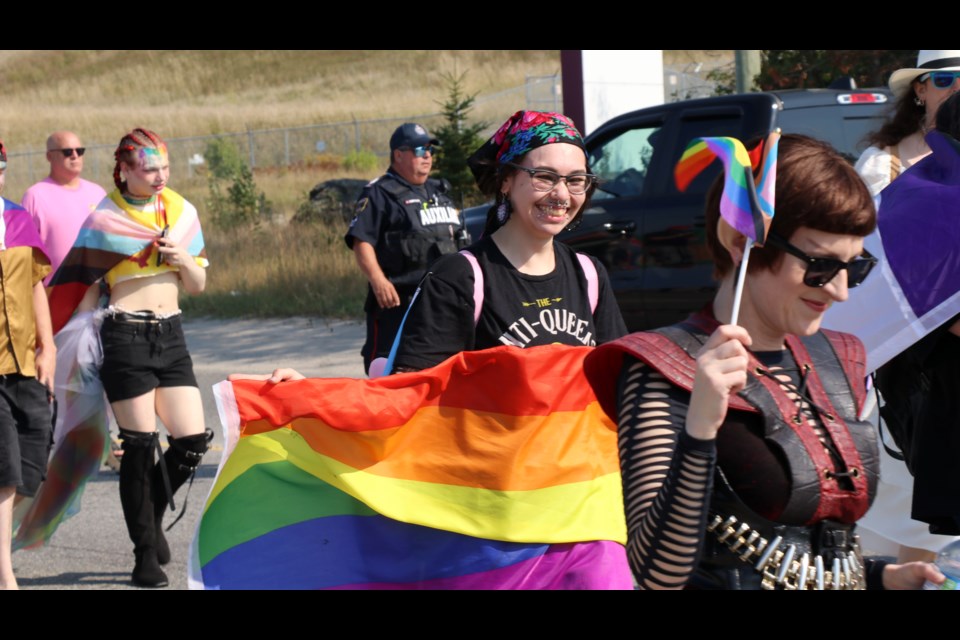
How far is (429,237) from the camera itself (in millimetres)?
7844

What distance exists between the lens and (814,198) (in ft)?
8.92

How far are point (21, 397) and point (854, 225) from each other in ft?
15.2

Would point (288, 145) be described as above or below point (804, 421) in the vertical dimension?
below

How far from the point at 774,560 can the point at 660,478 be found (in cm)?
30

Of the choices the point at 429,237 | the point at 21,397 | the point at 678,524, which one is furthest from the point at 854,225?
the point at 429,237

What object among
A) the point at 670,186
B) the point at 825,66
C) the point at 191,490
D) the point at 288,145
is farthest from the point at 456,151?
the point at 288,145

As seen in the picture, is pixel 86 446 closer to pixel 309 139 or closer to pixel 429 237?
pixel 429 237

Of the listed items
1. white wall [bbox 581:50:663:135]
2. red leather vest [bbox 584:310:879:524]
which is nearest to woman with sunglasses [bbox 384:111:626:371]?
red leather vest [bbox 584:310:879:524]

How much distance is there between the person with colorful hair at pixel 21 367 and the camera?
20.1 feet

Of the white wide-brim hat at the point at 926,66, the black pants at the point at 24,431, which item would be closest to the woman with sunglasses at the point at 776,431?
the white wide-brim hat at the point at 926,66

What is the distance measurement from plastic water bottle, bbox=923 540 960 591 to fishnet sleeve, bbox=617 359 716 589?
54 cm

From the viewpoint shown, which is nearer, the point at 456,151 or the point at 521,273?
the point at 521,273

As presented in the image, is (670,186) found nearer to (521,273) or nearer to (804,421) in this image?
(521,273)

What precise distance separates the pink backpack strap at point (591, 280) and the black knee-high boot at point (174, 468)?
312 cm
